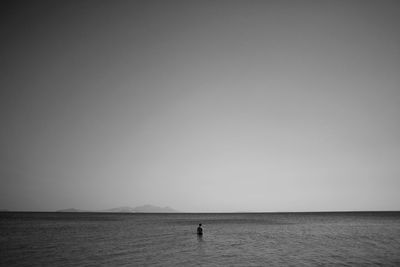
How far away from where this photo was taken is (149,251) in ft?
96.9

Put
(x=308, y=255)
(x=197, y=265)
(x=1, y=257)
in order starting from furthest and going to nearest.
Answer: (x=308, y=255)
(x=1, y=257)
(x=197, y=265)

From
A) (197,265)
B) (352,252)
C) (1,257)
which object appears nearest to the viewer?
(197,265)

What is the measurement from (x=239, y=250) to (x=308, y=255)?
6892mm

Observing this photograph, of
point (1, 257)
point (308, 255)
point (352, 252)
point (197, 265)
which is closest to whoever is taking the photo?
point (197, 265)

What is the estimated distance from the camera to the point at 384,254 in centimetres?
2862

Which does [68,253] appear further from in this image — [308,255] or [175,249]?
[308,255]

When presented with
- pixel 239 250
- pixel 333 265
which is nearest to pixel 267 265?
pixel 333 265

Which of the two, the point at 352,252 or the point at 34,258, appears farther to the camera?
the point at 352,252

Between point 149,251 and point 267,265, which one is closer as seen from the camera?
point 267,265

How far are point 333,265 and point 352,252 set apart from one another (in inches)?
310

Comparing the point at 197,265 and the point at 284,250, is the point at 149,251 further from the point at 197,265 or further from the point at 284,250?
the point at 284,250

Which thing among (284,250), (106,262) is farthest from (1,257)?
(284,250)

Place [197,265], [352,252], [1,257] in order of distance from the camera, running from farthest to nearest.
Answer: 1. [352,252]
2. [1,257]
3. [197,265]

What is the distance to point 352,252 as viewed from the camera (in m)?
29.9
